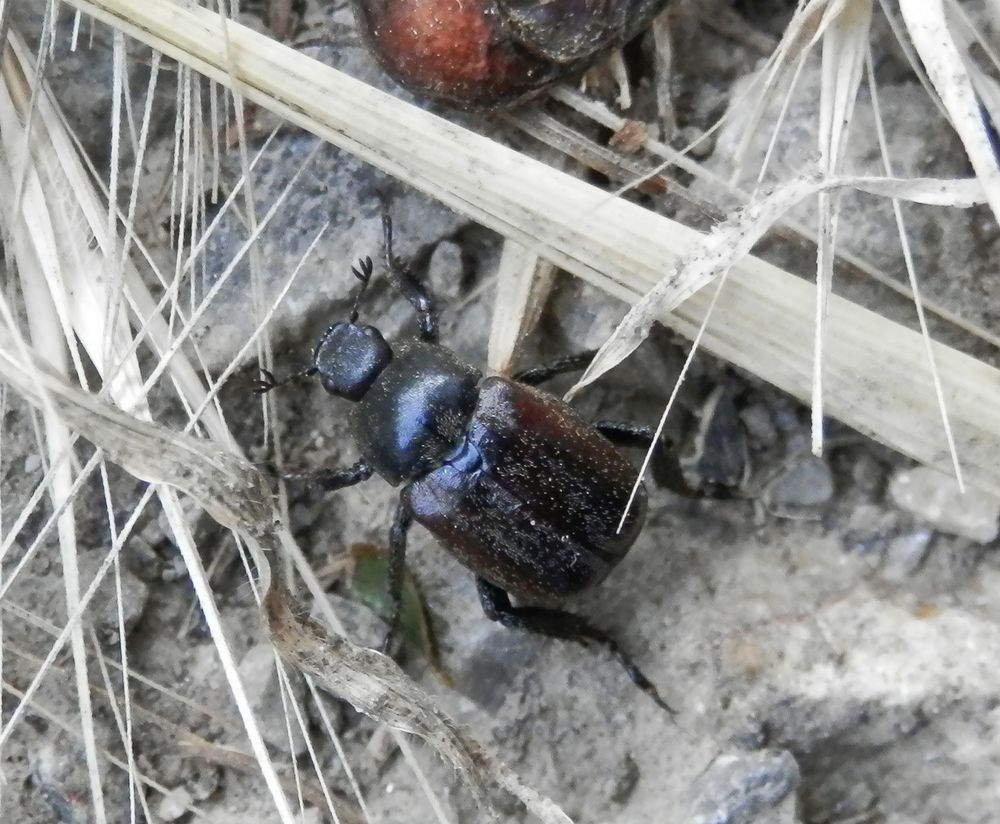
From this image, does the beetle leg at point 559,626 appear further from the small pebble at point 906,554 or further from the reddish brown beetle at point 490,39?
the reddish brown beetle at point 490,39

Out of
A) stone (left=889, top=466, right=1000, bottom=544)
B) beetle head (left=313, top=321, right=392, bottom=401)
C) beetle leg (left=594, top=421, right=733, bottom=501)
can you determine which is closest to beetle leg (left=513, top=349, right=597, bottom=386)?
beetle leg (left=594, top=421, right=733, bottom=501)

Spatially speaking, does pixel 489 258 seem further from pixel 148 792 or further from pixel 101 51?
pixel 148 792

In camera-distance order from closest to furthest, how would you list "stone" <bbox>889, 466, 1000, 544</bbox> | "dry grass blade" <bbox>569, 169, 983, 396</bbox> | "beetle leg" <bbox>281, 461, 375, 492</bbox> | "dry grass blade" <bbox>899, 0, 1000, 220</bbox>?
"dry grass blade" <bbox>899, 0, 1000, 220</bbox> < "dry grass blade" <bbox>569, 169, 983, 396</bbox> < "stone" <bbox>889, 466, 1000, 544</bbox> < "beetle leg" <bbox>281, 461, 375, 492</bbox>

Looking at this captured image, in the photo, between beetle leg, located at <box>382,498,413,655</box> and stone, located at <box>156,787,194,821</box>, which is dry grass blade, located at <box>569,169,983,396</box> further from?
stone, located at <box>156,787,194,821</box>

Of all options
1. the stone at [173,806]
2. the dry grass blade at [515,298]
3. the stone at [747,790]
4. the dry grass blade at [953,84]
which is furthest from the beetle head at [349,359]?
the dry grass blade at [953,84]

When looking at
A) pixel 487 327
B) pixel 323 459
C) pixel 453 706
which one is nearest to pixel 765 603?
pixel 453 706

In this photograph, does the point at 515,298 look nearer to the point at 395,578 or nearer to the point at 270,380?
the point at 270,380
